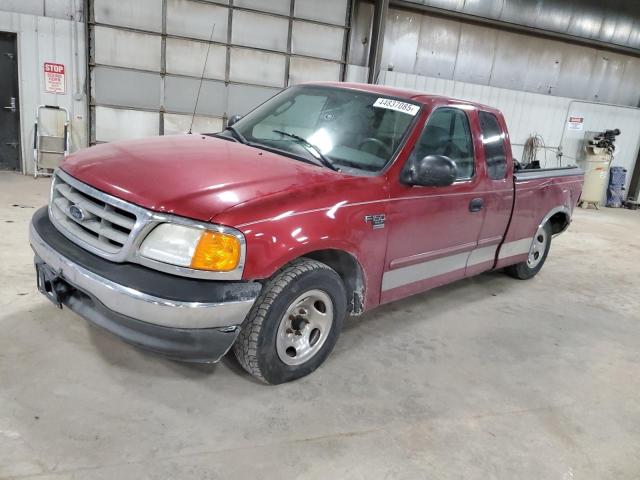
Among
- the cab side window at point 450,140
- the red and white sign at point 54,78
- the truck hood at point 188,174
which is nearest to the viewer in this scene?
the truck hood at point 188,174

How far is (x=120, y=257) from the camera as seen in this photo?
2.29 meters

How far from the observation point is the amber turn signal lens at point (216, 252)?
7.33 ft

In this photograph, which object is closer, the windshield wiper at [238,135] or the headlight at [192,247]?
the headlight at [192,247]

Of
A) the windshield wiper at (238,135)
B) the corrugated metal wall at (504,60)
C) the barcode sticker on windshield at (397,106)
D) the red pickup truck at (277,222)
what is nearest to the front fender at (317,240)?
the red pickup truck at (277,222)

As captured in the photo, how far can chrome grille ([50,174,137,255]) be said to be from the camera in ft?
7.65

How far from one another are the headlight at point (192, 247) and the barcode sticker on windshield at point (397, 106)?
1.60 meters

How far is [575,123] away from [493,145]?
972cm

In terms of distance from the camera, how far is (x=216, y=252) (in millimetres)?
2248

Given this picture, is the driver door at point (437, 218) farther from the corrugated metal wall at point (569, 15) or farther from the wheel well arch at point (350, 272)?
the corrugated metal wall at point (569, 15)

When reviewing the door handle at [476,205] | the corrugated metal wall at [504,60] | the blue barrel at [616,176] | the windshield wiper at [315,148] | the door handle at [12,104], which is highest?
the corrugated metal wall at [504,60]

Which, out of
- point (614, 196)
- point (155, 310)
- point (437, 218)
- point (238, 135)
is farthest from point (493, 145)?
point (614, 196)

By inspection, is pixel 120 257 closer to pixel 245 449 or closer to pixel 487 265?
pixel 245 449

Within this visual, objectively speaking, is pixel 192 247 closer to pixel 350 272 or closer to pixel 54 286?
pixel 54 286

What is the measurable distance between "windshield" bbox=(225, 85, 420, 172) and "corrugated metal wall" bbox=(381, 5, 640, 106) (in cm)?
724
